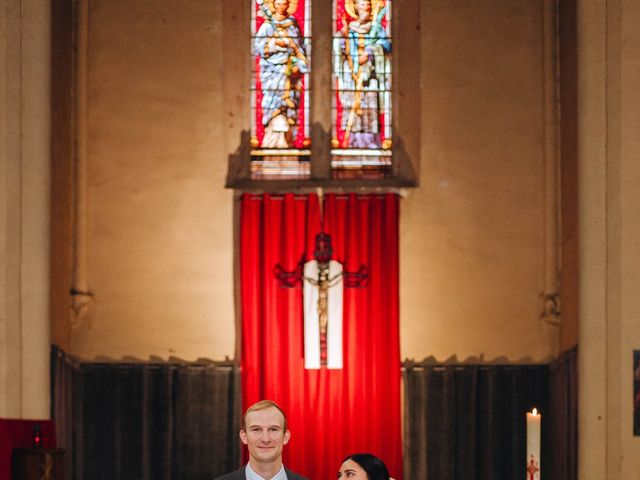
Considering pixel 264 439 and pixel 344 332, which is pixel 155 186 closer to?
pixel 344 332

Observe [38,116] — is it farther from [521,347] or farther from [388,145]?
[521,347]

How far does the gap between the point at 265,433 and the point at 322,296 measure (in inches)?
268

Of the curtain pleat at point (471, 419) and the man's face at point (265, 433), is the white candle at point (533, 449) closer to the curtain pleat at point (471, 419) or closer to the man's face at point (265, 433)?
the man's face at point (265, 433)

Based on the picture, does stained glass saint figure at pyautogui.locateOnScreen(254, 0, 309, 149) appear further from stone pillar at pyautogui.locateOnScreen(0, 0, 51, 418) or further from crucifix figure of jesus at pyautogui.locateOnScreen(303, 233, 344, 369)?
stone pillar at pyautogui.locateOnScreen(0, 0, 51, 418)

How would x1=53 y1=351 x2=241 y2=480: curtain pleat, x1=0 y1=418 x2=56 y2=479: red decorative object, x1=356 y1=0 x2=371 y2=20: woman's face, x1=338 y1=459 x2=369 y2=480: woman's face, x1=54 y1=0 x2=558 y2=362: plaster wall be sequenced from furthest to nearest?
x1=356 y1=0 x2=371 y2=20: woman's face → x1=54 y1=0 x2=558 y2=362: plaster wall → x1=53 y1=351 x2=241 y2=480: curtain pleat → x1=0 y1=418 x2=56 y2=479: red decorative object → x1=338 y1=459 x2=369 y2=480: woman's face

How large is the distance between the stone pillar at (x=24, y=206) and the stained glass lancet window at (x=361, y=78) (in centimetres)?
290

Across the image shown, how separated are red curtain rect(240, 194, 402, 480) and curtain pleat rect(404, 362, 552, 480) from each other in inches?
8.8

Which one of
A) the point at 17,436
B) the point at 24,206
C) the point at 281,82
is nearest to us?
the point at 17,436

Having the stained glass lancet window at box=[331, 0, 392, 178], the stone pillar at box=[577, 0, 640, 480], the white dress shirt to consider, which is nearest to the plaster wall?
the stained glass lancet window at box=[331, 0, 392, 178]

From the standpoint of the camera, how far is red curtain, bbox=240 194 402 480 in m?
10.5

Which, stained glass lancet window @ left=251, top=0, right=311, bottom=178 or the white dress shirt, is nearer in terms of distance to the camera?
the white dress shirt

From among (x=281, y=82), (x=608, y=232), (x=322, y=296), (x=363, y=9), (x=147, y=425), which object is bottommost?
(x=147, y=425)

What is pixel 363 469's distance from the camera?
3877 millimetres

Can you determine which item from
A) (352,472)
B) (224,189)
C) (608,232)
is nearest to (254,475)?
(352,472)
